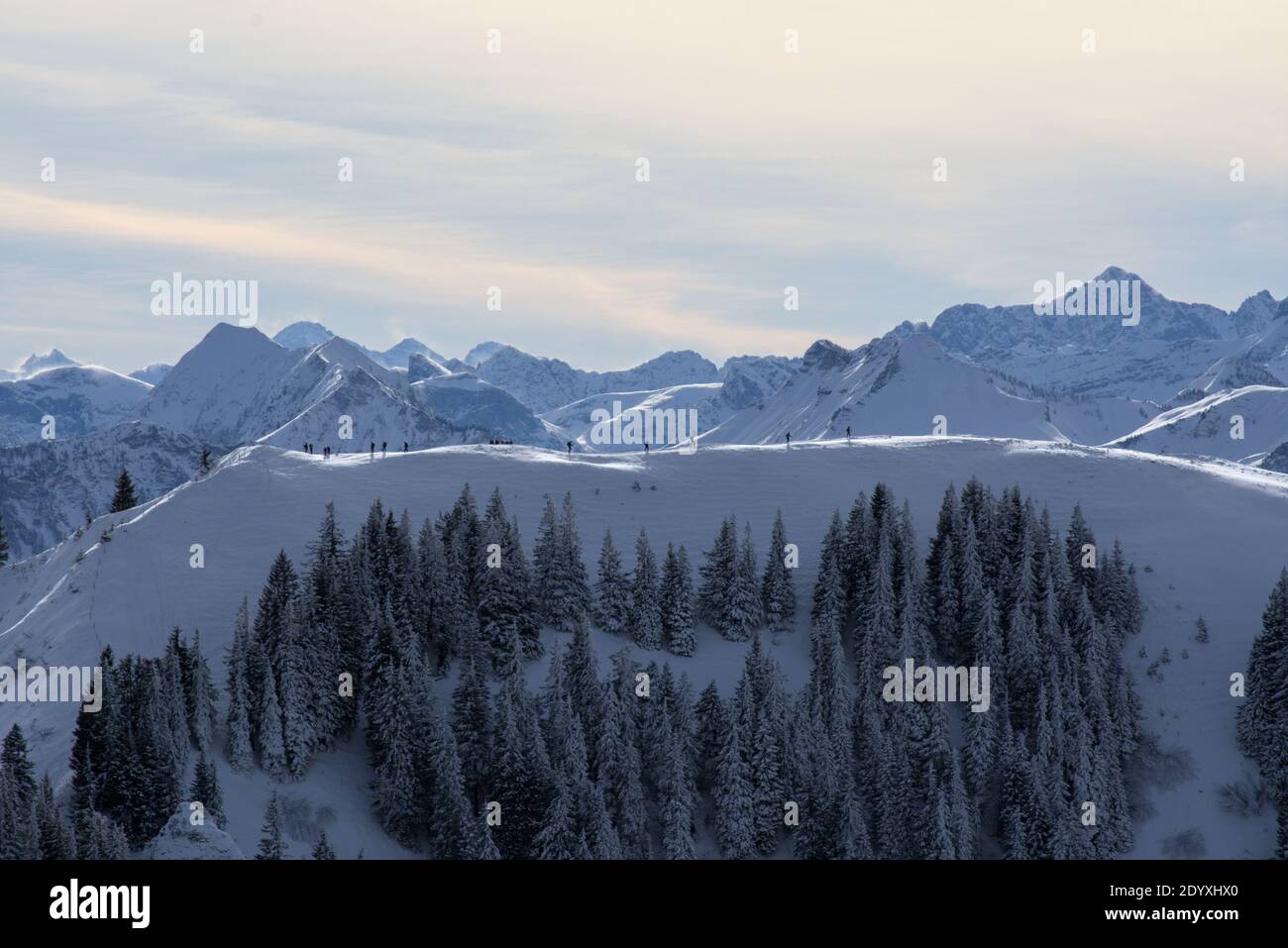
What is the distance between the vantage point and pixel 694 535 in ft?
355

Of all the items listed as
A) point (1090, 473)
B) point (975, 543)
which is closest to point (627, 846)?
point (975, 543)

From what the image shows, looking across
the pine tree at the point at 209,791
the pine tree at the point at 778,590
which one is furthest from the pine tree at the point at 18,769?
the pine tree at the point at 778,590

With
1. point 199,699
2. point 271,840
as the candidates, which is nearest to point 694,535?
point 199,699

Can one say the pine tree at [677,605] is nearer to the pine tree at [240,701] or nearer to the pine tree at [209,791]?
the pine tree at [240,701]

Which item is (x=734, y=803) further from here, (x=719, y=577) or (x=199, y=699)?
(x=199, y=699)

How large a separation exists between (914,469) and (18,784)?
86278mm

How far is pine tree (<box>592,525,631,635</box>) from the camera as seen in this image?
93188mm

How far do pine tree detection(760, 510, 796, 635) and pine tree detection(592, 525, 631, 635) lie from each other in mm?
11934

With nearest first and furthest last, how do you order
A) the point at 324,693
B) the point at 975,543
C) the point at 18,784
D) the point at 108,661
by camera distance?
the point at 18,784, the point at 108,661, the point at 324,693, the point at 975,543

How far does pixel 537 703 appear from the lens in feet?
267

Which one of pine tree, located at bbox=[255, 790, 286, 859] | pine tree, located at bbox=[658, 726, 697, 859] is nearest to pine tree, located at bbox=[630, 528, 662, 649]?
pine tree, located at bbox=[658, 726, 697, 859]

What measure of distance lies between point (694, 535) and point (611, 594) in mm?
15935
